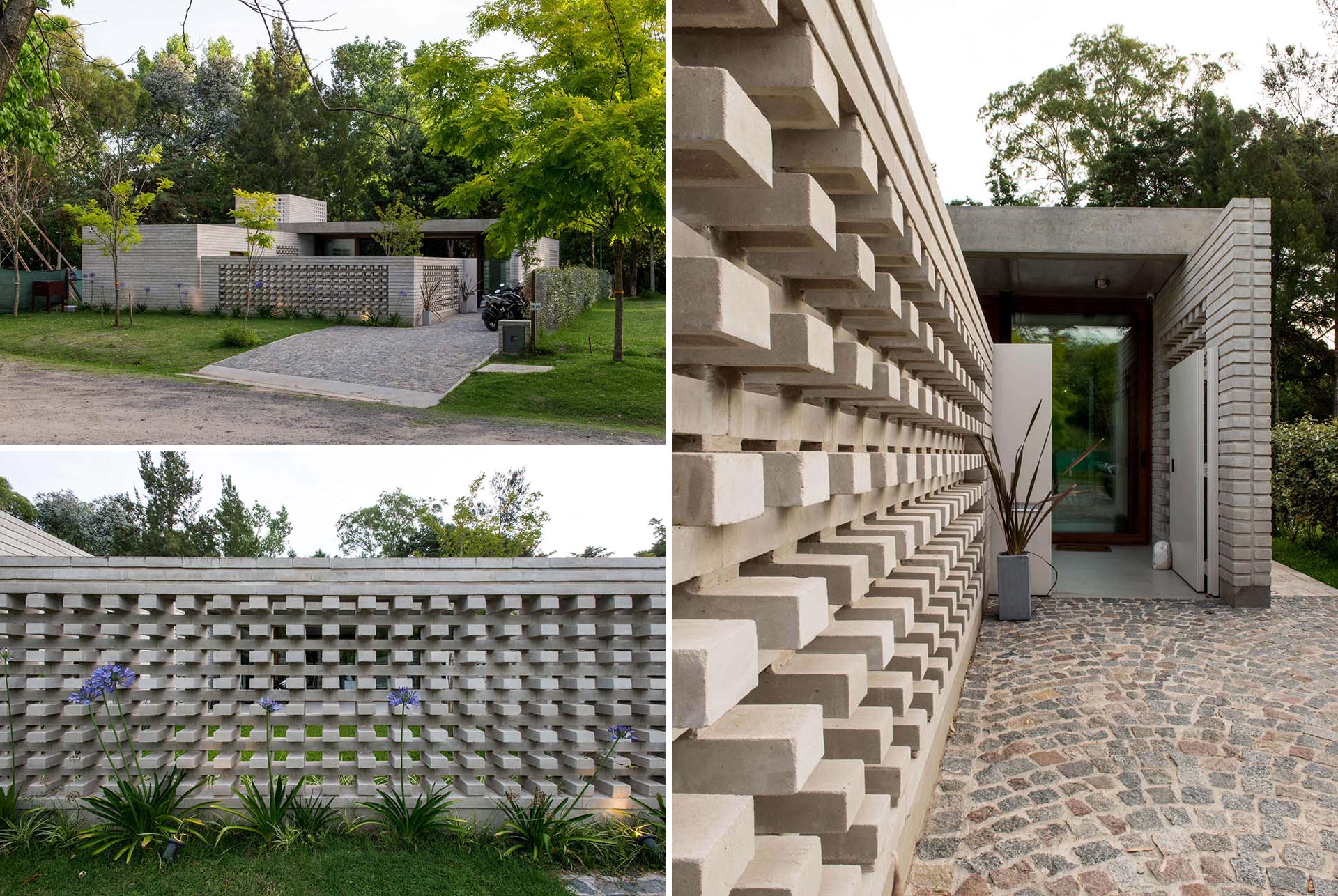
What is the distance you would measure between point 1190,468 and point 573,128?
194 inches

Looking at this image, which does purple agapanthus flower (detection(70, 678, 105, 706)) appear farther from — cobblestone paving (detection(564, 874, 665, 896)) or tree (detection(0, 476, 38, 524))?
cobblestone paving (detection(564, 874, 665, 896))

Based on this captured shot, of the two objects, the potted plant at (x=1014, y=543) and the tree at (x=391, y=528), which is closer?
the tree at (x=391, y=528)

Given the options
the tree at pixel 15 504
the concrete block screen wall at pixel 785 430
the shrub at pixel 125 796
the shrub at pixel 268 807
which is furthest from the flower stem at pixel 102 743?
the concrete block screen wall at pixel 785 430

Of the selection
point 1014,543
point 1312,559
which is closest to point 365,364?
point 1014,543

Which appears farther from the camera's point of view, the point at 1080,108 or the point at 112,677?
the point at 1080,108

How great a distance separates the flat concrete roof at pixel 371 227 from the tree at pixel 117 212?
0.88 metres

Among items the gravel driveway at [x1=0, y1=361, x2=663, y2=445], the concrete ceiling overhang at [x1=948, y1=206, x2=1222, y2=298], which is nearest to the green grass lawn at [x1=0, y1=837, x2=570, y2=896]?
the gravel driveway at [x1=0, y1=361, x2=663, y2=445]

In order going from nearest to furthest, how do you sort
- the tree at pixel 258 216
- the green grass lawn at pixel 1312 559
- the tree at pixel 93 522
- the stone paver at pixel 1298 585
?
1. the tree at pixel 93 522
2. the tree at pixel 258 216
3. the stone paver at pixel 1298 585
4. the green grass lawn at pixel 1312 559

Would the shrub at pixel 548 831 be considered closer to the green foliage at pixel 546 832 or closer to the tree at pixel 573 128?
the green foliage at pixel 546 832

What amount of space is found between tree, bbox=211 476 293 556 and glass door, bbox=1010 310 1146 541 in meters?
7.11

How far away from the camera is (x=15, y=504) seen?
2.71 meters

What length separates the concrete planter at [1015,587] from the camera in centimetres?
563

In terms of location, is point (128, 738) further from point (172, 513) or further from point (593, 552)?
point (593, 552)

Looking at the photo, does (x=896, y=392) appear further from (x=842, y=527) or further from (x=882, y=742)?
(x=882, y=742)
